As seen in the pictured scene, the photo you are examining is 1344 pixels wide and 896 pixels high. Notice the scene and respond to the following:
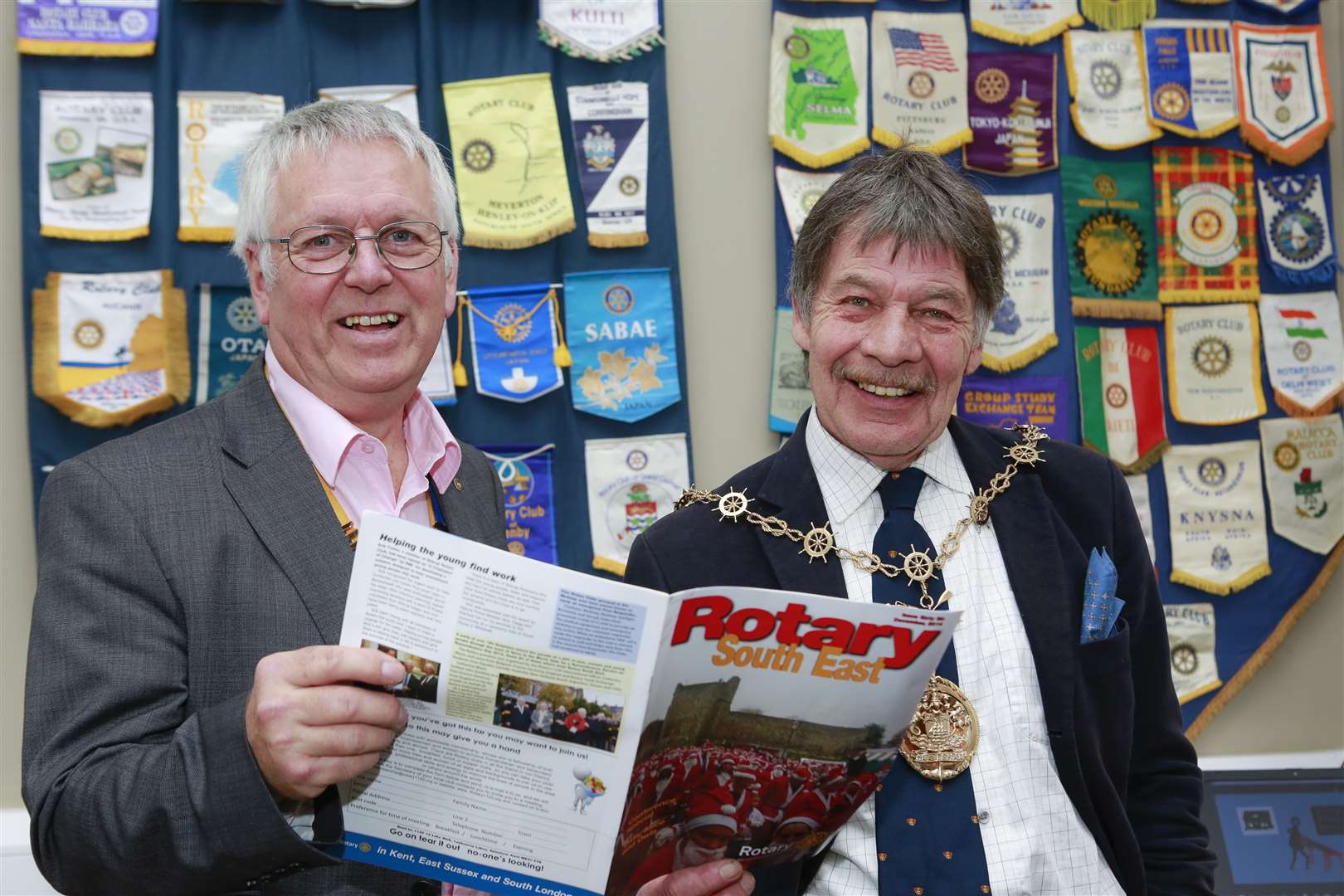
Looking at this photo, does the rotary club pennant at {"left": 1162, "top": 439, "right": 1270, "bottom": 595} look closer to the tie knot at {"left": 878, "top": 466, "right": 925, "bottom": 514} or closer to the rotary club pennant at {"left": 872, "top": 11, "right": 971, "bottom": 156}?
the rotary club pennant at {"left": 872, "top": 11, "right": 971, "bottom": 156}

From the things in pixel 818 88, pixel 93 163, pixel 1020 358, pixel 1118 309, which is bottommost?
pixel 1020 358

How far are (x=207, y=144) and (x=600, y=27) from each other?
3.22ft

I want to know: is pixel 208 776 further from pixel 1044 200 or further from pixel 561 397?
pixel 1044 200

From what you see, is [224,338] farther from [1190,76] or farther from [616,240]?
[1190,76]

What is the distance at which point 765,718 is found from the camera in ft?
3.77

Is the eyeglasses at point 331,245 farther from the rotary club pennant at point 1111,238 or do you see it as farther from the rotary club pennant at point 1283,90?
Answer: the rotary club pennant at point 1283,90

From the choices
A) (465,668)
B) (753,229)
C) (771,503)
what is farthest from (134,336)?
(465,668)

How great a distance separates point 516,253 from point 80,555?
1706mm

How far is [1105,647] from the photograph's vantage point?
4.75ft

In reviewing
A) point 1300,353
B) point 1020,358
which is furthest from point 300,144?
point 1300,353

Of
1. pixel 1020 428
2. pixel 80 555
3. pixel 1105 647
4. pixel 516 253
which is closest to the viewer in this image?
pixel 80 555

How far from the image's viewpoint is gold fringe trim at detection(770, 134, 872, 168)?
2.89 m

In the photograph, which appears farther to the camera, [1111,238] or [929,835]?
[1111,238]

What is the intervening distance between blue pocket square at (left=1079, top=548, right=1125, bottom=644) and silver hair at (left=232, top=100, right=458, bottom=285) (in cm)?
100
